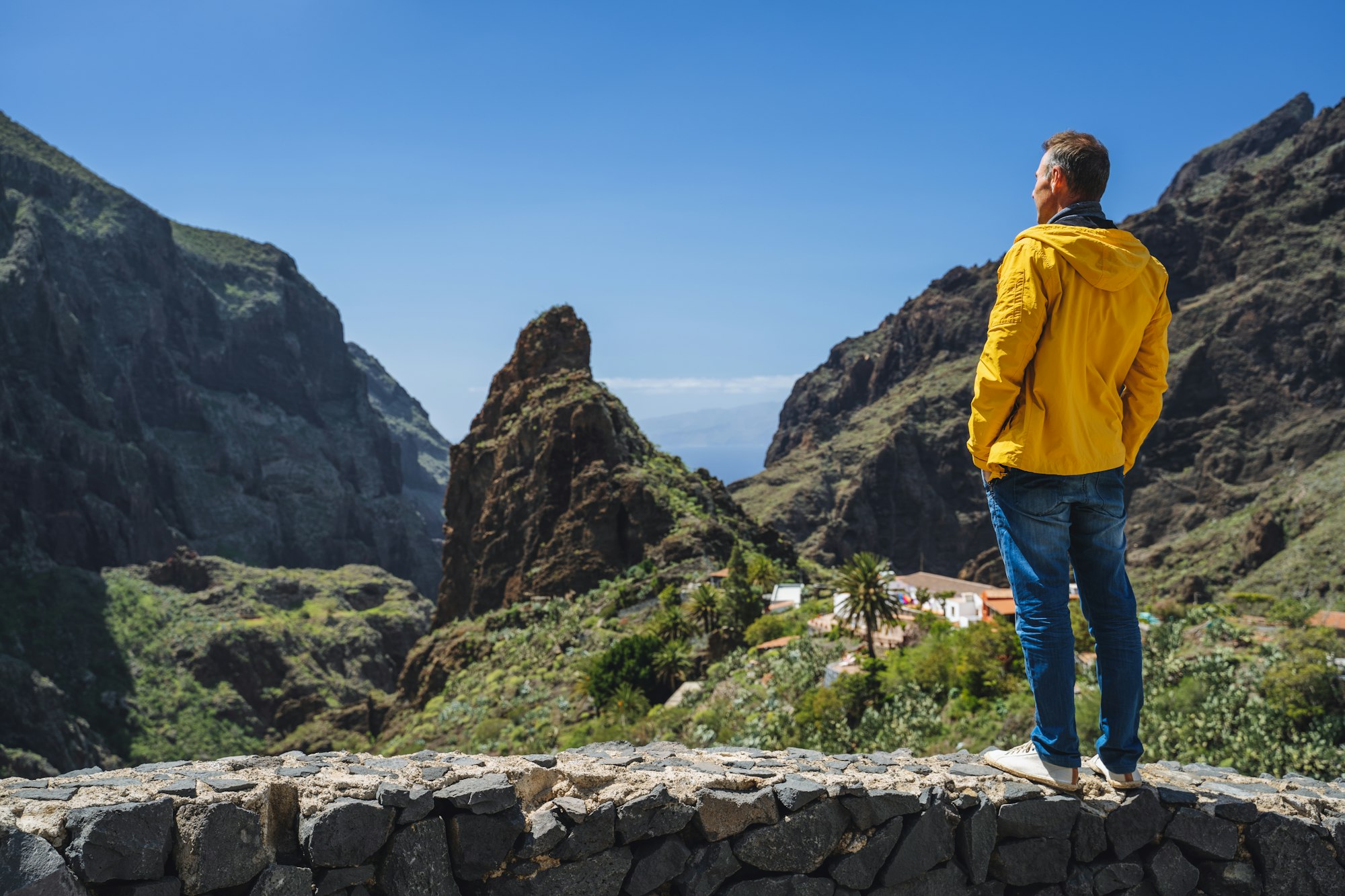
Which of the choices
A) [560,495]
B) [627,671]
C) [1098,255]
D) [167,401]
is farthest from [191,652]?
[1098,255]

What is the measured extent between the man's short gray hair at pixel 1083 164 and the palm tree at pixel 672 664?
114ft

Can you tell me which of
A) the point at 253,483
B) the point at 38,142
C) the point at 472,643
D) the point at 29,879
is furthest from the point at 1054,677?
the point at 38,142

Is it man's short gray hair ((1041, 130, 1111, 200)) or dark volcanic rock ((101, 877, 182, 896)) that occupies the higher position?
man's short gray hair ((1041, 130, 1111, 200))

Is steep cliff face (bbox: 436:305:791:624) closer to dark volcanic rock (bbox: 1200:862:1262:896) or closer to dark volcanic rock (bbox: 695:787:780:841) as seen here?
dark volcanic rock (bbox: 1200:862:1262:896)

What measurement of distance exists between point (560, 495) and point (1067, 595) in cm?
5040

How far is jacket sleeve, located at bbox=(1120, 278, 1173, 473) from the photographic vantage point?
448cm

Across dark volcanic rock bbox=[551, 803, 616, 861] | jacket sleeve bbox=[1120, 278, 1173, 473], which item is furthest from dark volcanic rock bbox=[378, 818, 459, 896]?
jacket sleeve bbox=[1120, 278, 1173, 473]

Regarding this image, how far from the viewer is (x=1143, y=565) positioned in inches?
3526

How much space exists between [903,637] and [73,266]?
5955 inches

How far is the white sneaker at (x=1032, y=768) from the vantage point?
4.27m

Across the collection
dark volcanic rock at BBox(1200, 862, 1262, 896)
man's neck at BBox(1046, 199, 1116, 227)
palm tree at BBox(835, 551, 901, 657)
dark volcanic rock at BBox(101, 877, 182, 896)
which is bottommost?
palm tree at BBox(835, 551, 901, 657)

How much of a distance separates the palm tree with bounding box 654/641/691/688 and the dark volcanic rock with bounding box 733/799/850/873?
113 ft

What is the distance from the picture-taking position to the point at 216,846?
10.8 feet

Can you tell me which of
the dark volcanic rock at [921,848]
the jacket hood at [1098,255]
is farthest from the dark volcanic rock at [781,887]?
the jacket hood at [1098,255]
